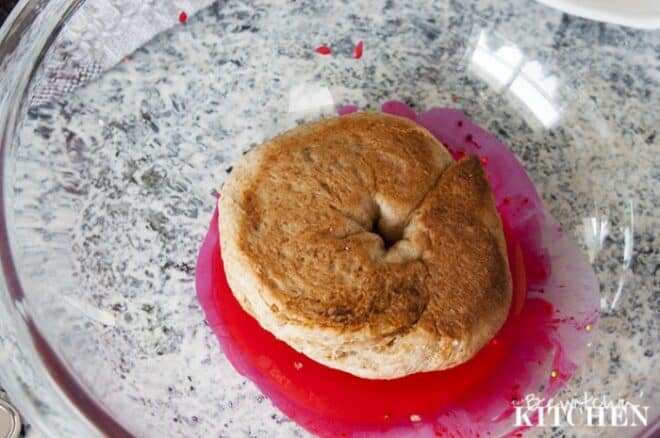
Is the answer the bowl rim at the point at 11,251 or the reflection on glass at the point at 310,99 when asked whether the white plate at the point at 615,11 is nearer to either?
the reflection on glass at the point at 310,99

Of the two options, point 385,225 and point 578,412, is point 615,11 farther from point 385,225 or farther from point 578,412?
point 578,412

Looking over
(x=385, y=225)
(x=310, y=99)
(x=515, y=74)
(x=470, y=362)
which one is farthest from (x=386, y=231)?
(x=515, y=74)

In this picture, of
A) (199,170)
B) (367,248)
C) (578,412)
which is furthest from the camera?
(199,170)

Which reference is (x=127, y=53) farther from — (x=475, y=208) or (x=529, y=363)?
(x=529, y=363)

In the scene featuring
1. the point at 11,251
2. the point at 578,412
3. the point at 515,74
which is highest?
the point at 11,251

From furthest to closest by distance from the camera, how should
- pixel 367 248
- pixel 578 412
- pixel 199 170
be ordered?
1. pixel 199 170
2. pixel 578 412
3. pixel 367 248

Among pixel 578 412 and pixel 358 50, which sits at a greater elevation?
pixel 358 50

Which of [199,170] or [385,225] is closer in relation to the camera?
[385,225]

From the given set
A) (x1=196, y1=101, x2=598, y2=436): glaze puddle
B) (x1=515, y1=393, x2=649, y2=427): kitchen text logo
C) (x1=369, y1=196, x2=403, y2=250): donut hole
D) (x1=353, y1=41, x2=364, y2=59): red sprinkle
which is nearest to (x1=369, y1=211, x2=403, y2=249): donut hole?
(x1=369, y1=196, x2=403, y2=250): donut hole
